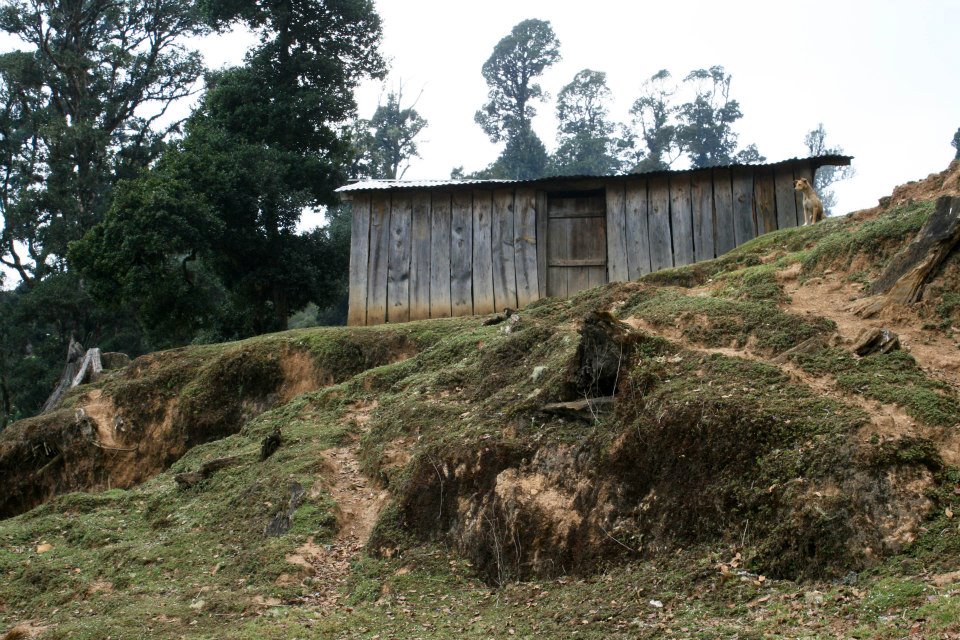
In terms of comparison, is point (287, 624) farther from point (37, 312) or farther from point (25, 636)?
point (37, 312)

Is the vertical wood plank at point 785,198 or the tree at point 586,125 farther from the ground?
the tree at point 586,125

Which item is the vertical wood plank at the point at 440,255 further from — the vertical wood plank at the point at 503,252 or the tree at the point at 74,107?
the tree at the point at 74,107

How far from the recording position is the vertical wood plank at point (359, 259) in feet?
55.1

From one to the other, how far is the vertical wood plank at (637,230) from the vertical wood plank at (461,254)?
2.83 metres

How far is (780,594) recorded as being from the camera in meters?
6.41

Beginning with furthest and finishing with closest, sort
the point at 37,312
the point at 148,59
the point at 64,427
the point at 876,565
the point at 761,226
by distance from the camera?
the point at 148,59
the point at 37,312
the point at 761,226
the point at 64,427
the point at 876,565

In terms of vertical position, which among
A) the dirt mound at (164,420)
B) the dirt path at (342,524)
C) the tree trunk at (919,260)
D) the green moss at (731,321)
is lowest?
the dirt path at (342,524)

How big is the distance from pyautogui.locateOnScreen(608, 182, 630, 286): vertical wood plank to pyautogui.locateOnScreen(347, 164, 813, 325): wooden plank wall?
0.02m

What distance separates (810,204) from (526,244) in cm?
486

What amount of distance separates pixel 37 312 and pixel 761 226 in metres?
22.4

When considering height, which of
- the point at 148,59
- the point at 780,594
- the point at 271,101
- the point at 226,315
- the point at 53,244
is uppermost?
the point at 148,59

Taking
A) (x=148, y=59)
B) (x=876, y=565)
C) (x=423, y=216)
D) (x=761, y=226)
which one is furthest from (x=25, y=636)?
(x=148, y=59)

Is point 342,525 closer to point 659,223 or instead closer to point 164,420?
point 164,420

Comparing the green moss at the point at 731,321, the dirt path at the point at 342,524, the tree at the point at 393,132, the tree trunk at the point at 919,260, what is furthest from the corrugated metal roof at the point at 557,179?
the tree at the point at 393,132
